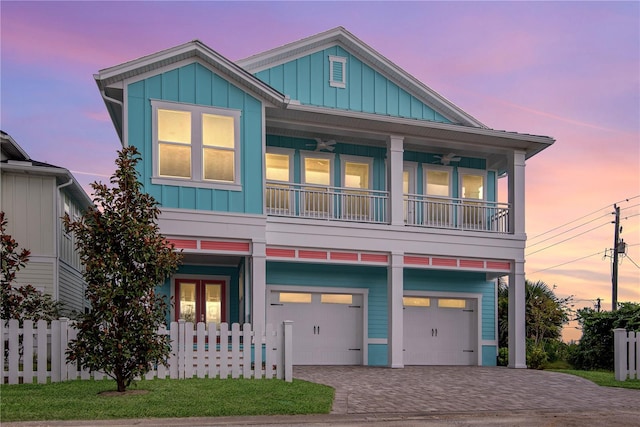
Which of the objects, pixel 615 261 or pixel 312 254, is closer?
pixel 312 254

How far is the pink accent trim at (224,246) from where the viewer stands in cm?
1600

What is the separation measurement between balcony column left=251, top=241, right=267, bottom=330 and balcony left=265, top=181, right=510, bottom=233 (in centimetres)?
167

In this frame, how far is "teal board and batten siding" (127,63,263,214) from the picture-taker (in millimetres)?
15570

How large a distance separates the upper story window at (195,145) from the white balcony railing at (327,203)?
189 centimetres

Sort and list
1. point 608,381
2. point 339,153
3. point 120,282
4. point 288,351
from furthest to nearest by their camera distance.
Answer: point 339,153, point 608,381, point 288,351, point 120,282

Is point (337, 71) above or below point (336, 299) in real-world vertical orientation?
above

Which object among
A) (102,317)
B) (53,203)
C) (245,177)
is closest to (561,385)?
(245,177)

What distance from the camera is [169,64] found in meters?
16.0

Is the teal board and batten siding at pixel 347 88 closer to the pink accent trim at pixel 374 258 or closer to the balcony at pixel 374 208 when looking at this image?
the balcony at pixel 374 208

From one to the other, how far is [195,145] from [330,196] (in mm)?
5257

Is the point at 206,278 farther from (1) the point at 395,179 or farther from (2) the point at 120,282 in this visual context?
(2) the point at 120,282

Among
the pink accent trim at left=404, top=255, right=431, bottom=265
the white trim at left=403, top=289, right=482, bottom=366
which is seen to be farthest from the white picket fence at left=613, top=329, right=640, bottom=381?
the white trim at left=403, top=289, right=482, bottom=366

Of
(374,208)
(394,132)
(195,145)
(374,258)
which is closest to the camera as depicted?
→ (195,145)

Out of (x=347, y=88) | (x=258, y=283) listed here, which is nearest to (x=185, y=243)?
(x=258, y=283)
